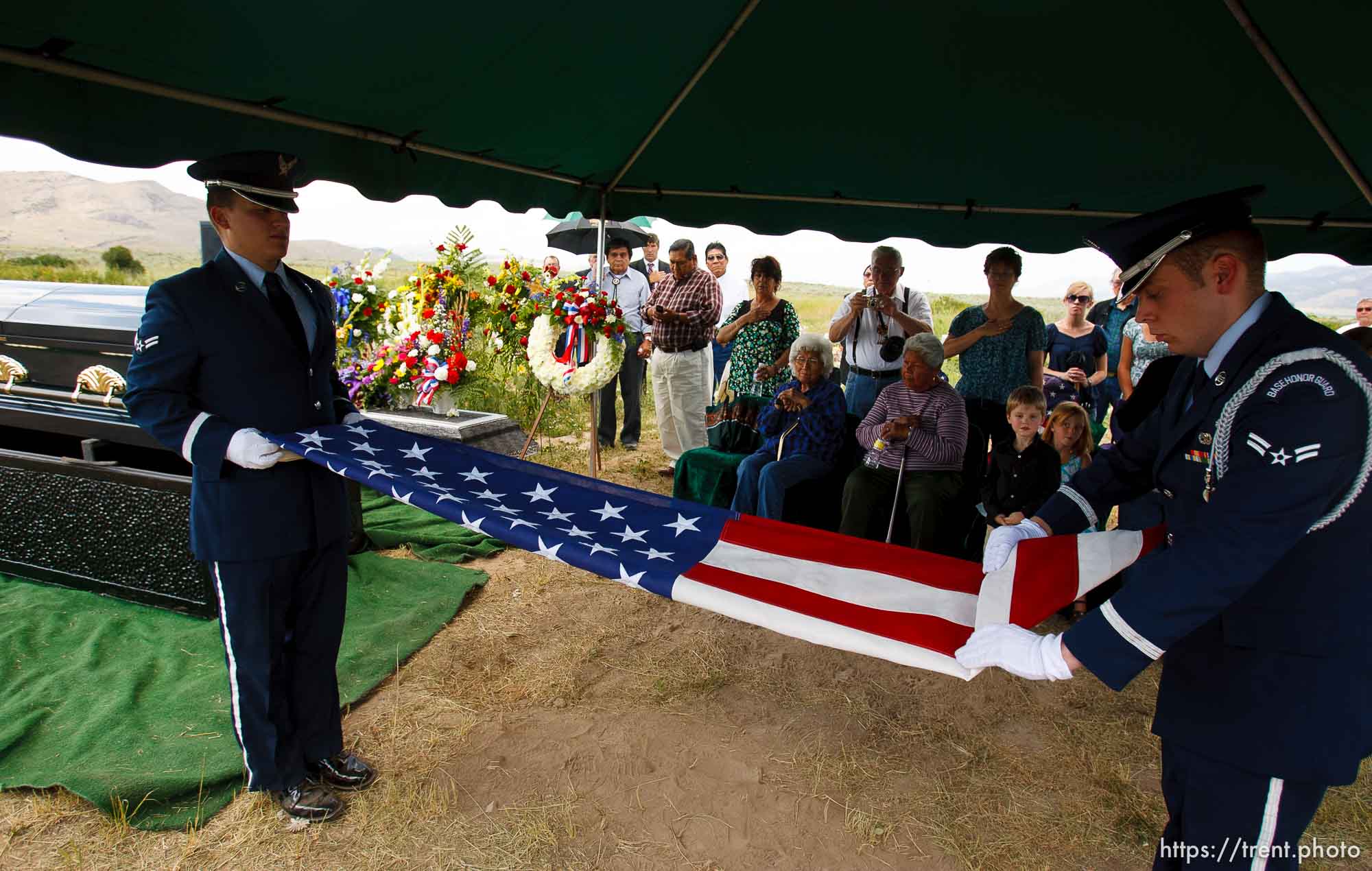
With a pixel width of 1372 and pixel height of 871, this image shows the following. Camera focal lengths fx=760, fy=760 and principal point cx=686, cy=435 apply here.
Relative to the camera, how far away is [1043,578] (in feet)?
5.56

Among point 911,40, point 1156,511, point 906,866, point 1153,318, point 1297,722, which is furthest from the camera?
point 911,40

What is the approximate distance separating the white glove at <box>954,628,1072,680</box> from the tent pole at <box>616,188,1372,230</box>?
380 centimetres

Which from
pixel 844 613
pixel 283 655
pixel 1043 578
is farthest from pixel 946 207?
pixel 283 655

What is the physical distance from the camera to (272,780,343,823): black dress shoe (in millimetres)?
2359

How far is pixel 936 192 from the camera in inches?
180

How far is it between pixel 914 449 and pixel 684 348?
108 inches

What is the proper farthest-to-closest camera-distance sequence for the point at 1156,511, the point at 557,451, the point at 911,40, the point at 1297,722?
the point at 557,451
the point at 911,40
the point at 1156,511
the point at 1297,722

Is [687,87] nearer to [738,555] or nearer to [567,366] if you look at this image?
[567,366]

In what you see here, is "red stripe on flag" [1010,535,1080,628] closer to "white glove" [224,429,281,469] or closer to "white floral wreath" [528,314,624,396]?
"white glove" [224,429,281,469]

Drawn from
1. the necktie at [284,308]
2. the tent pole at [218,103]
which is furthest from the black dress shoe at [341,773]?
the tent pole at [218,103]

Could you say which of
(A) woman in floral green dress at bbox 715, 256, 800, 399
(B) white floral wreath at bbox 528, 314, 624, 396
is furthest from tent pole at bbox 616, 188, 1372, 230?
(B) white floral wreath at bbox 528, 314, 624, 396

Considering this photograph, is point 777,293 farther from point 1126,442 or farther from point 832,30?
point 1126,442

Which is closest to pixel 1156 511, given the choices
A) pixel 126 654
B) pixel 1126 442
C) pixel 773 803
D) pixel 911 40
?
pixel 1126 442

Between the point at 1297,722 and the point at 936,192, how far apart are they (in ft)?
12.6
